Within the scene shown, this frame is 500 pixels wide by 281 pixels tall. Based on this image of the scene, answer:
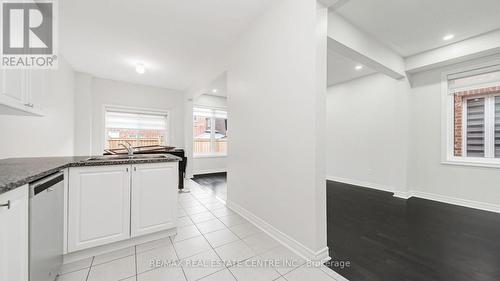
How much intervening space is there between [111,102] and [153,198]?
14.2 ft

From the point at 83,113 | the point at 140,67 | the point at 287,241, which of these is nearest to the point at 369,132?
the point at 287,241

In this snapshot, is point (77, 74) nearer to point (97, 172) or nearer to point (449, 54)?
point (97, 172)

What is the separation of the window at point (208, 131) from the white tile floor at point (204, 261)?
4229mm

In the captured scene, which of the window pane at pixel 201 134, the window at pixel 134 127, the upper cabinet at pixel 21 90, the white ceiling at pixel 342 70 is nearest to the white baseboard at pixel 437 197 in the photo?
the white ceiling at pixel 342 70

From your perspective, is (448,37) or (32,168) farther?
(448,37)

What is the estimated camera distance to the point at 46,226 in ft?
4.21

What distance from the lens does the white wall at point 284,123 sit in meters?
1.75

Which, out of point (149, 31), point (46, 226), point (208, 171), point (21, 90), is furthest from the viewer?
point (208, 171)

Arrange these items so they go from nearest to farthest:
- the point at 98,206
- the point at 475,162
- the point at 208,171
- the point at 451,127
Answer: the point at 98,206 < the point at 475,162 < the point at 451,127 < the point at 208,171

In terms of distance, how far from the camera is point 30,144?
256cm

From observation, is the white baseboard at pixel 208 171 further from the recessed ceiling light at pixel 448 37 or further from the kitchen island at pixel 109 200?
the recessed ceiling light at pixel 448 37

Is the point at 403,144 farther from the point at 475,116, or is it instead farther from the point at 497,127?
the point at 497,127

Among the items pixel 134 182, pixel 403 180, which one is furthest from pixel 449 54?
pixel 134 182

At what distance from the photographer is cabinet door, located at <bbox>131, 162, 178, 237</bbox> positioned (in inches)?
76.8
